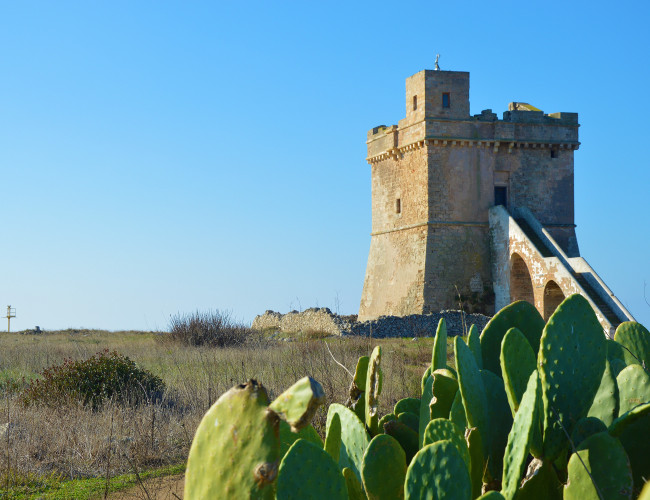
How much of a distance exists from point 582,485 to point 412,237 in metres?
22.0

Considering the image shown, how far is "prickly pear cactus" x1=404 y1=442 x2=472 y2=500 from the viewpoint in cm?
132

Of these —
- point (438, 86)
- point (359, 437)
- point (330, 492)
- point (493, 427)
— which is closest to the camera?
point (330, 492)

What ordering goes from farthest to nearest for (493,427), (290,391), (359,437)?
(359,437)
(493,427)
(290,391)


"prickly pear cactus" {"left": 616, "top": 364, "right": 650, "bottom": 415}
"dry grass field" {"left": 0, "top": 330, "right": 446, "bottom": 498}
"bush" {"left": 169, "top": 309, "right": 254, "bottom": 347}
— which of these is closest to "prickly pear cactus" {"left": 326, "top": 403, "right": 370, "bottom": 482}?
"prickly pear cactus" {"left": 616, "top": 364, "right": 650, "bottom": 415}

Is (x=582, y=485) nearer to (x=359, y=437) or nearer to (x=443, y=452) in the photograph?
(x=443, y=452)

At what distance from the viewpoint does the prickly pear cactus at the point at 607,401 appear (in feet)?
5.89

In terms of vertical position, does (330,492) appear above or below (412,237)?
below

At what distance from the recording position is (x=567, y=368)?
5.25ft

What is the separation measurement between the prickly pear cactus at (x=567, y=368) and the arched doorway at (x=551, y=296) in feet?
62.1

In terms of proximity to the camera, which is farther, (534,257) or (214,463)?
(534,257)

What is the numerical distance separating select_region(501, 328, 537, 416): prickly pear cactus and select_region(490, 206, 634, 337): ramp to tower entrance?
53.4ft

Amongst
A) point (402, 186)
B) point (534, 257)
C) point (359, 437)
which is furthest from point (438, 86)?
point (359, 437)

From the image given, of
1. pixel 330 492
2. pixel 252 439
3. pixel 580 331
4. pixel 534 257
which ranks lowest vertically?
pixel 330 492

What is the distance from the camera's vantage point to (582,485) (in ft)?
4.63
